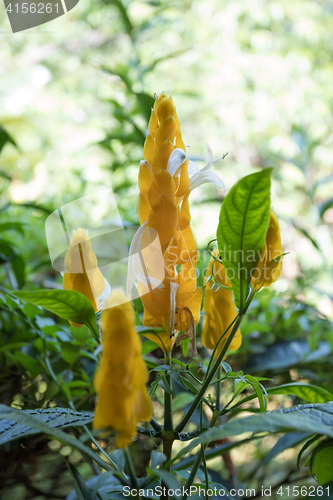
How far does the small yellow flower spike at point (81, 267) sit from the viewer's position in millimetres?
282

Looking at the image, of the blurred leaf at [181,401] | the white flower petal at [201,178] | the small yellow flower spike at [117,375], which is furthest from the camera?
the blurred leaf at [181,401]

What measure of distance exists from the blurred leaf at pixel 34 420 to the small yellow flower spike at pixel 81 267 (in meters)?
0.09

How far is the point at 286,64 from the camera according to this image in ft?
12.0

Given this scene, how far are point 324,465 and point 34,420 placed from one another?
25cm

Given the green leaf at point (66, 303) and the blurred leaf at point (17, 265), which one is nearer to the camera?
the green leaf at point (66, 303)

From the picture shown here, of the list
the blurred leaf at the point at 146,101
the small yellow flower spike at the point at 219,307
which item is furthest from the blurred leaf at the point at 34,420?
the blurred leaf at the point at 146,101

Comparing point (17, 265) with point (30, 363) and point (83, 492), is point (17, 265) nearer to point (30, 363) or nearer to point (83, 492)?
point (30, 363)

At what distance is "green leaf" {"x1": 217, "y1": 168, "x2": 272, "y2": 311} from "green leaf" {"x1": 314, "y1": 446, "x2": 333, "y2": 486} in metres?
0.16

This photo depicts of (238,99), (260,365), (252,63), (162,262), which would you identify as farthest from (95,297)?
(252,63)

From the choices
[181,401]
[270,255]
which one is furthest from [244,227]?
[181,401]

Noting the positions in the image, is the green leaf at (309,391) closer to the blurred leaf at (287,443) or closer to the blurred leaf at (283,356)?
the blurred leaf at (287,443)

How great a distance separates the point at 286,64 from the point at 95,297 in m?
4.10

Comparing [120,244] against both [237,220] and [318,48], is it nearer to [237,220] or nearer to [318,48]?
[237,220]

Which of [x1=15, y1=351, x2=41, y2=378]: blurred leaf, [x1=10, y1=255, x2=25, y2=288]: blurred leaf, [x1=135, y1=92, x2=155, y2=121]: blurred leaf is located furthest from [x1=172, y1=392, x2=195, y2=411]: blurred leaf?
[x1=135, y1=92, x2=155, y2=121]: blurred leaf
